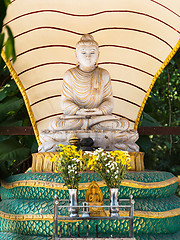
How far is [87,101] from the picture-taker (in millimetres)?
8070

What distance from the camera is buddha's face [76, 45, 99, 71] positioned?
7.96 metres

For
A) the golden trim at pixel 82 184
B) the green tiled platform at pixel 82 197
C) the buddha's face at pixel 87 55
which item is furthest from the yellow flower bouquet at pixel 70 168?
the buddha's face at pixel 87 55

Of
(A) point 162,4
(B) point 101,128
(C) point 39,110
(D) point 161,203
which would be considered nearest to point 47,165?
(B) point 101,128

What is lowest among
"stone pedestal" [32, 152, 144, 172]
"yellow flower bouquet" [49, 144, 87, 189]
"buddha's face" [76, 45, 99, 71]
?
"yellow flower bouquet" [49, 144, 87, 189]

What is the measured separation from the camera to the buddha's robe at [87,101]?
7621 mm

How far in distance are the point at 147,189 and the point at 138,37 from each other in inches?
146

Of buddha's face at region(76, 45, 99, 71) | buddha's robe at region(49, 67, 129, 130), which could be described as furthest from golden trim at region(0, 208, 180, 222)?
buddha's face at region(76, 45, 99, 71)

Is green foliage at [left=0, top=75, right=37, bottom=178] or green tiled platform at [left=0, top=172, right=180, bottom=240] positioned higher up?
green foliage at [left=0, top=75, right=37, bottom=178]

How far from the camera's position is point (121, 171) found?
5.14 metres

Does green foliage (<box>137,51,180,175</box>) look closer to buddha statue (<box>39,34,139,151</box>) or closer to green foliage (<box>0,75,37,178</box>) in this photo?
green foliage (<box>0,75,37,178</box>)

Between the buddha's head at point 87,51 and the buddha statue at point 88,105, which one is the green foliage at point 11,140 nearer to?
the buddha statue at point 88,105

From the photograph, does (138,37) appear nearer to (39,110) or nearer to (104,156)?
(39,110)

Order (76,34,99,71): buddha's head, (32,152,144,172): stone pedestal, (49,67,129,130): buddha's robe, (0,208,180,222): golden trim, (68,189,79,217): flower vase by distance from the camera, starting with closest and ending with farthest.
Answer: (68,189,79,217): flower vase < (0,208,180,222): golden trim < (32,152,144,172): stone pedestal < (49,67,129,130): buddha's robe < (76,34,99,71): buddha's head

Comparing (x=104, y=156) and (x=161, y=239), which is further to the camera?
(x=161, y=239)
